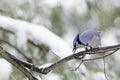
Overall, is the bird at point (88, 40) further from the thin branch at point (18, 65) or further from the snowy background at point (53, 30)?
the snowy background at point (53, 30)

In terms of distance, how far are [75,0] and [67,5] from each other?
0.14 feet

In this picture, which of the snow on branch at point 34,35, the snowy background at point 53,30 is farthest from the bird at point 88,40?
the snow on branch at point 34,35

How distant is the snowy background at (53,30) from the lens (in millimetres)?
1220

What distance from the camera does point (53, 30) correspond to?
1798mm

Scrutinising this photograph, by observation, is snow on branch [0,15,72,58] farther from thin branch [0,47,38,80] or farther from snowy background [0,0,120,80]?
thin branch [0,47,38,80]

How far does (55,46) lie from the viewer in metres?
1.24

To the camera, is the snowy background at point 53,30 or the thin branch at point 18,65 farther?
the snowy background at point 53,30

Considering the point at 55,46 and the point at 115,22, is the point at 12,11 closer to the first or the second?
the point at 55,46

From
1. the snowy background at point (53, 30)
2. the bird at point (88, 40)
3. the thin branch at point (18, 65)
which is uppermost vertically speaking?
the bird at point (88, 40)

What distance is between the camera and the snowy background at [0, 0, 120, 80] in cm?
122

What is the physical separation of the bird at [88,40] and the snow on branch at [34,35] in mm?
614

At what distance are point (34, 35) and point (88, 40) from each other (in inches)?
28.5

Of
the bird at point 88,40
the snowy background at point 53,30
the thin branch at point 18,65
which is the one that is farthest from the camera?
the snowy background at point 53,30

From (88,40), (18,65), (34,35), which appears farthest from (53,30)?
(88,40)
